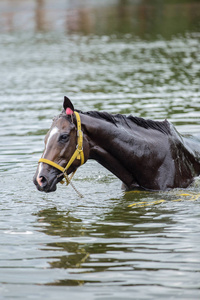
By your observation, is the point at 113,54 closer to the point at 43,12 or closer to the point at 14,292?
the point at 14,292

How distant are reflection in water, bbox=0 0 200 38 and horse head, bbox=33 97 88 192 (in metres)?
26.3

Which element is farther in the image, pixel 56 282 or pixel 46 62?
pixel 46 62

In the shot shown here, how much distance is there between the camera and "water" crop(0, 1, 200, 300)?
5973mm

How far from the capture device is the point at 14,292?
583cm

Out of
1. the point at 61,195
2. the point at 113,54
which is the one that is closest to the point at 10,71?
the point at 113,54

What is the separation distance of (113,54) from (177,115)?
1238 centimetres

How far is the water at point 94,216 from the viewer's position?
19.6 feet

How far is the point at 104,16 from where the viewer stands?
154 feet

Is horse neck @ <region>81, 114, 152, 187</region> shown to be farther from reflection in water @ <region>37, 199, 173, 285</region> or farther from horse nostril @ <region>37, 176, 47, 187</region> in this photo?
horse nostril @ <region>37, 176, 47, 187</region>

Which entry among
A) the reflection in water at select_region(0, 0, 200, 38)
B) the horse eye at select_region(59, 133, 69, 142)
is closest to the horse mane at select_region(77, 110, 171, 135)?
the horse eye at select_region(59, 133, 69, 142)

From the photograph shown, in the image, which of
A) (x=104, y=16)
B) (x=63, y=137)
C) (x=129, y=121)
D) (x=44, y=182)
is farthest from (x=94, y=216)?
(x=104, y=16)

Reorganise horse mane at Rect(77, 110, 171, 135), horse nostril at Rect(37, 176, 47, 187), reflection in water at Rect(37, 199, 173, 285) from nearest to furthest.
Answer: reflection in water at Rect(37, 199, 173, 285), horse nostril at Rect(37, 176, 47, 187), horse mane at Rect(77, 110, 171, 135)

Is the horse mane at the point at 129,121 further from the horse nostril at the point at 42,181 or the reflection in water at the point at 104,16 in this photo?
the reflection in water at the point at 104,16

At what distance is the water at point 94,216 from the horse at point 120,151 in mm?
263
